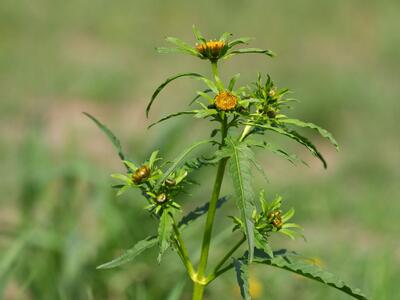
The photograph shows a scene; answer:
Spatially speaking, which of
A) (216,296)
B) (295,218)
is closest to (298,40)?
(295,218)

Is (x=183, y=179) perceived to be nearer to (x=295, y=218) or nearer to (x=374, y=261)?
(x=374, y=261)

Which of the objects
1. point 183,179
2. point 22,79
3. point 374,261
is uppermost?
Result: point 183,179

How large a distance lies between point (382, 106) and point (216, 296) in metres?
3.32

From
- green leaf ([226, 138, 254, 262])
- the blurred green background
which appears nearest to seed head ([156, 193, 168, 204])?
green leaf ([226, 138, 254, 262])

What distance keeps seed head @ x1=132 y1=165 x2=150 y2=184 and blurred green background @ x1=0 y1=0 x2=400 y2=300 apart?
2.57ft

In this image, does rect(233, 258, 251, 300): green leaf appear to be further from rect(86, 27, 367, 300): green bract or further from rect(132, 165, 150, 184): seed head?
rect(132, 165, 150, 184): seed head

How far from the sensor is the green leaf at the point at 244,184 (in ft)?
3.61

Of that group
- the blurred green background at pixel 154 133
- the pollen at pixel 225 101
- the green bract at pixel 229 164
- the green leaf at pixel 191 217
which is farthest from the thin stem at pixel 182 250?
the blurred green background at pixel 154 133

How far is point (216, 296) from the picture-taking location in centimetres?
264

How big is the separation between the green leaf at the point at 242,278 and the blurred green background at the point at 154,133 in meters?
0.76

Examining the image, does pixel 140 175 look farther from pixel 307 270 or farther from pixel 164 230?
pixel 307 270

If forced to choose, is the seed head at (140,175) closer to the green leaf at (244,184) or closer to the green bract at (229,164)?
the green bract at (229,164)

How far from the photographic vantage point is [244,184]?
44.0 inches

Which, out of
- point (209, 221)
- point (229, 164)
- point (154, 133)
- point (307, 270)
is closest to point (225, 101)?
point (229, 164)
